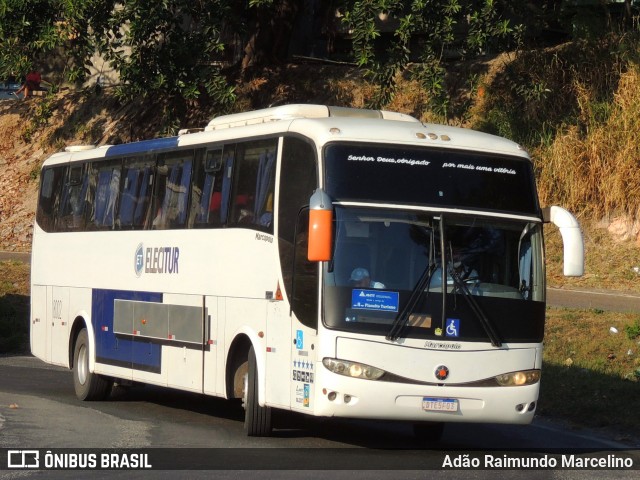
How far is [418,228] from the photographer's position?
38.7ft

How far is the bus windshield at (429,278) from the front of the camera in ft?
37.9

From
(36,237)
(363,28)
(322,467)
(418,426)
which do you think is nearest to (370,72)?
(363,28)

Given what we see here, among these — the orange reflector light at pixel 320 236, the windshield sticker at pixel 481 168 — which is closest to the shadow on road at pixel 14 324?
the windshield sticker at pixel 481 168

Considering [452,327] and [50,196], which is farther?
[50,196]

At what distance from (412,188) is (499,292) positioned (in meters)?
1.28

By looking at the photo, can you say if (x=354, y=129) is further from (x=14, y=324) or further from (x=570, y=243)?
(x=14, y=324)

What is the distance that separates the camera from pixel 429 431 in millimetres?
13508

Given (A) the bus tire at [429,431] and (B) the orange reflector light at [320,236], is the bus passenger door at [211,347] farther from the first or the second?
(B) the orange reflector light at [320,236]

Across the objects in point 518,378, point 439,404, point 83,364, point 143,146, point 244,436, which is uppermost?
point 143,146

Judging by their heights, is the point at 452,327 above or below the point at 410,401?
above

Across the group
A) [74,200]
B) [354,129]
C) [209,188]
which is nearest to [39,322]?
[74,200]

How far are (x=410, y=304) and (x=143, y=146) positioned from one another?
6002 mm

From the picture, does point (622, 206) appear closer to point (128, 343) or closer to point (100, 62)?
point (128, 343)

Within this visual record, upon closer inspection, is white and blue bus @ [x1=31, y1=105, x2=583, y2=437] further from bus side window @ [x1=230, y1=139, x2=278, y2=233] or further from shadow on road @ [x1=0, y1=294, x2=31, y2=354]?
shadow on road @ [x1=0, y1=294, x2=31, y2=354]
